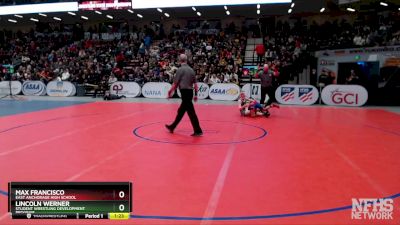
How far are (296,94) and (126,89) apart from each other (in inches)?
334

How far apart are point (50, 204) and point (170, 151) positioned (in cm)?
346

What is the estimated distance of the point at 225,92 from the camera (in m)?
17.4

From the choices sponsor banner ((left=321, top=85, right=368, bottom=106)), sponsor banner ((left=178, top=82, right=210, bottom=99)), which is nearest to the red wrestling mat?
sponsor banner ((left=321, top=85, right=368, bottom=106))

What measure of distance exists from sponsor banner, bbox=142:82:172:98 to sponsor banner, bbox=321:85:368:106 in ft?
24.2

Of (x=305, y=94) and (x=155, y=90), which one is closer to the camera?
(x=305, y=94)

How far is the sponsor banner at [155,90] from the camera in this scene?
18094 millimetres

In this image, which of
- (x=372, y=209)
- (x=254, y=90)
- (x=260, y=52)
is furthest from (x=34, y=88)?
(x=372, y=209)

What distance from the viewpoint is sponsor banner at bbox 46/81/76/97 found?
19.8 meters

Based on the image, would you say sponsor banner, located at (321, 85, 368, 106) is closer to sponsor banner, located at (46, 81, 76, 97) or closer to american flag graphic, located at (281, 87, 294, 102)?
american flag graphic, located at (281, 87, 294, 102)

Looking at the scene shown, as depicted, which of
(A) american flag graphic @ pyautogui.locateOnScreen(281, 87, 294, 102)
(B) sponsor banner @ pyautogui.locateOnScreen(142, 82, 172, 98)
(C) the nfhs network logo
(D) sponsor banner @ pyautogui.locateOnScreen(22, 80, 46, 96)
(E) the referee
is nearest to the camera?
(C) the nfhs network logo
